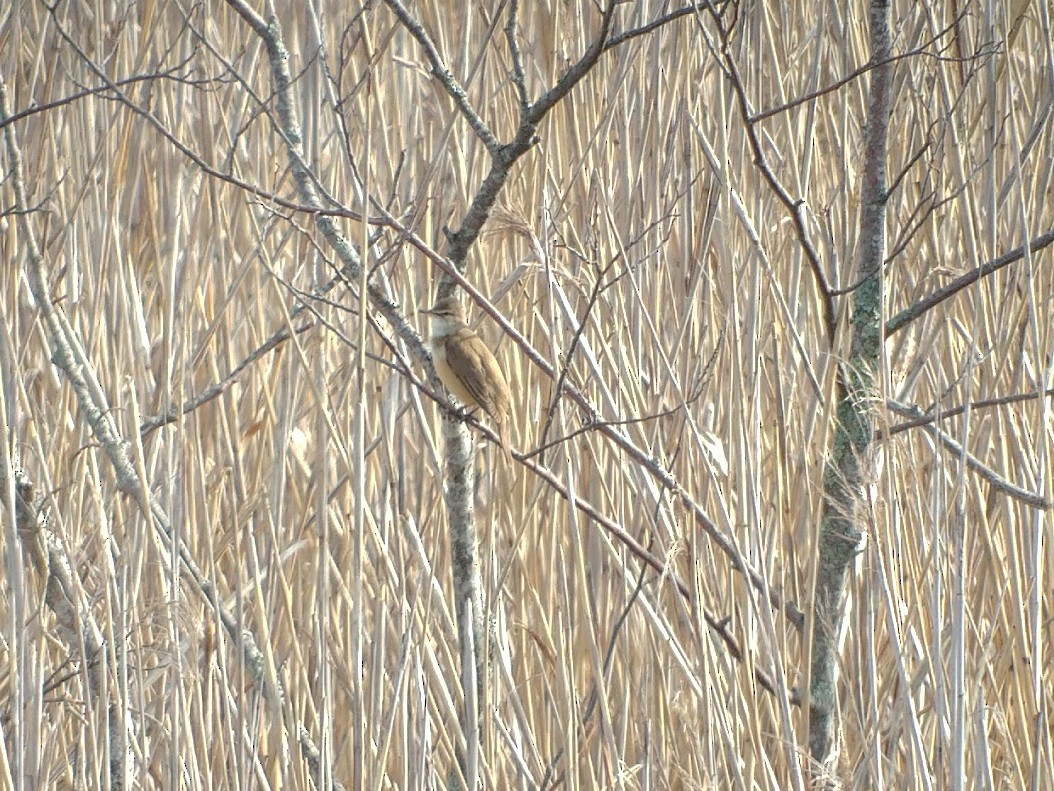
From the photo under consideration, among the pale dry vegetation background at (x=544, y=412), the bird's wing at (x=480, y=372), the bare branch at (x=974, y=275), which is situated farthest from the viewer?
the bird's wing at (x=480, y=372)

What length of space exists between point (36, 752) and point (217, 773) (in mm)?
479

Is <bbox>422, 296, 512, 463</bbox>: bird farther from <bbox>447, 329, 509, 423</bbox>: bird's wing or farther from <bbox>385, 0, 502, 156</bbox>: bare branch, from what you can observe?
<bbox>385, 0, 502, 156</bbox>: bare branch

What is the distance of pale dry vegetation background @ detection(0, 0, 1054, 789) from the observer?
63.8 inches

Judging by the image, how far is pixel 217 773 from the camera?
6.70 ft

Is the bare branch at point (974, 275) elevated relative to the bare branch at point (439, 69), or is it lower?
lower

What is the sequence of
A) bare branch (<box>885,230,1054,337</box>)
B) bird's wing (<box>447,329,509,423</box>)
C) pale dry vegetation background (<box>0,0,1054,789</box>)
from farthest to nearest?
bird's wing (<box>447,329,509,423</box>) < pale dry vegetation background (<box>0,0,1054,789</box>) < bare branch (<box>885,230,1054,337</box>)

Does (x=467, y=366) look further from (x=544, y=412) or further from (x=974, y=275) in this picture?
(x=974, y=275)

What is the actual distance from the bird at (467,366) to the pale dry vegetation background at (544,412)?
49mm

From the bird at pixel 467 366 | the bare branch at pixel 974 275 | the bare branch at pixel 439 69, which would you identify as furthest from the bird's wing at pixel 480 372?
the bare branch at pixel 974 275

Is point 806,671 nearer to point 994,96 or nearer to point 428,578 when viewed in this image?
point 428,578

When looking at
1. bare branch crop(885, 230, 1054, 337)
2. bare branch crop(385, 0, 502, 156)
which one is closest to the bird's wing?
bare branch crop(385, 0, 502, 156)

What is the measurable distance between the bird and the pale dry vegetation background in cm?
5

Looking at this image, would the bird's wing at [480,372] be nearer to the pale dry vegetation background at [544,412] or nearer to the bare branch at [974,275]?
the pale dry vegetation background at [544,412]

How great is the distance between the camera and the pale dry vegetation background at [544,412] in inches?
63.8
